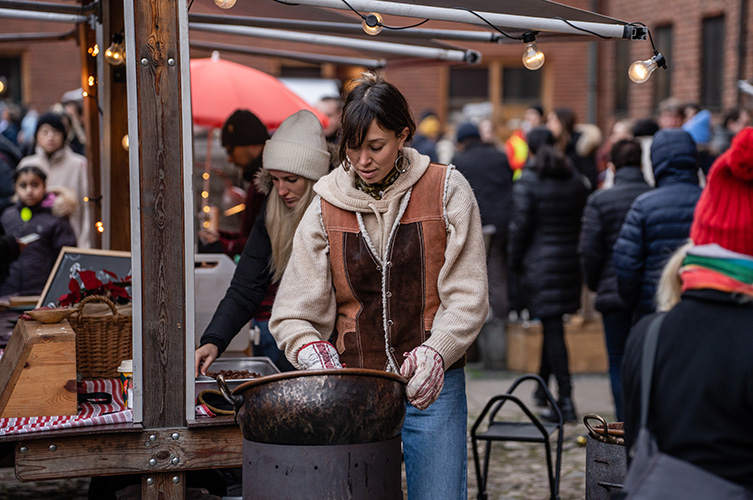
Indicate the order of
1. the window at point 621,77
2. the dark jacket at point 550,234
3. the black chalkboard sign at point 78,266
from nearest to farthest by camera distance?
the black chalkboard sign at point 78,266
the dark jacket at point 550,234
the window at point 621,77

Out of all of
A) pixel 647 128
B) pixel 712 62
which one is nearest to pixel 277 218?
pixel 647 128

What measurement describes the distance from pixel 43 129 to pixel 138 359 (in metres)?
5.64

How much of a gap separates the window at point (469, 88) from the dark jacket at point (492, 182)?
8.81 m

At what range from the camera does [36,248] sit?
22.3 feet

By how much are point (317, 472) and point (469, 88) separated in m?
15.8

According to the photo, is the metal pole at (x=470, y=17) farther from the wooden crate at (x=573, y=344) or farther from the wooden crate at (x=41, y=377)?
the wooden crate at (x=573, y=344)

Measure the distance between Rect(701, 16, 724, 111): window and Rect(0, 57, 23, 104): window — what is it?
10933 millimetres

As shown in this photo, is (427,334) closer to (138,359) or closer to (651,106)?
(138,359)

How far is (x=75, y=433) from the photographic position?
11.2ft

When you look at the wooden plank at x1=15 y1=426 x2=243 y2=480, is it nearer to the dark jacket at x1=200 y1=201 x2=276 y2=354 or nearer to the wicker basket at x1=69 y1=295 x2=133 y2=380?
the dark jacket at x1=200 y1=201 x2=276 y2=354

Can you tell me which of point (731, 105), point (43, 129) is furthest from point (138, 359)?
point (731, 105)

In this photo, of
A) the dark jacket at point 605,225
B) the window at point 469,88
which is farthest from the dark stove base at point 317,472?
the window at point 469,88

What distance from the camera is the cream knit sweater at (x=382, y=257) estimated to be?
3.04 meters

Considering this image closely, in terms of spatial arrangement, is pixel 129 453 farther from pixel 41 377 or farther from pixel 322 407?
pixel 322 407
